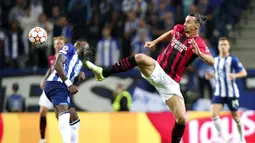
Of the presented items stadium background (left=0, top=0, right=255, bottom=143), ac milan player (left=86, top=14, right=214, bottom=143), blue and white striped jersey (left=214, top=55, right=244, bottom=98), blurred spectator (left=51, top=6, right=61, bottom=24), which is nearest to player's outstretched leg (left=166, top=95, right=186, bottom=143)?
ac milan player (left=86, top=14, right=214, bottom=143)

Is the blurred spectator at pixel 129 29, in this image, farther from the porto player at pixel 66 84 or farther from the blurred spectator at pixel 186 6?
the porto player at pixel 66 84

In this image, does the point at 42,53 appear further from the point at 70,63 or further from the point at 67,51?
the point at 67,51

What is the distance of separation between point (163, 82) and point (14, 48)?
7649 mm

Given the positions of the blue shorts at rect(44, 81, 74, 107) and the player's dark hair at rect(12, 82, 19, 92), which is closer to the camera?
the blue shorts at rect(44, 81, 74, 107)

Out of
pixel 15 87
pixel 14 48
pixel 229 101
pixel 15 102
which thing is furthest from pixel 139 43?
pixel 229 101

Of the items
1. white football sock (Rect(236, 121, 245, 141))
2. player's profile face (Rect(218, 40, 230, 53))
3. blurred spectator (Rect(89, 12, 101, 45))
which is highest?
blurred spectator (Rect(89, 12, 101, 45))

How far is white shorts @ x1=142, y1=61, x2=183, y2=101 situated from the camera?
10.1 m

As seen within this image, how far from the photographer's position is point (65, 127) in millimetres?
10219

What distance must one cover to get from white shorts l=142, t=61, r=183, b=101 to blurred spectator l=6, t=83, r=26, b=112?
686cm

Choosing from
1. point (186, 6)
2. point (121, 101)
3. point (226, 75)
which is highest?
point (186, 6)

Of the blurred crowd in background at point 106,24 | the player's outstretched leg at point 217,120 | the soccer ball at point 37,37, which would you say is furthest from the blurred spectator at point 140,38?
the soccer ball at point 37,37

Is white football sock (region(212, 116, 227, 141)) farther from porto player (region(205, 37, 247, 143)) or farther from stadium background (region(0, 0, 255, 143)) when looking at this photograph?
stadium background (region(0, 0, 255, 143))

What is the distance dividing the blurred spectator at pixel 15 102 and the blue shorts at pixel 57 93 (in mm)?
5890

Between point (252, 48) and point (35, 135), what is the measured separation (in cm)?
743
